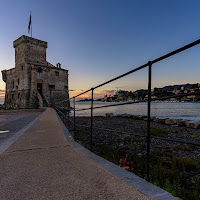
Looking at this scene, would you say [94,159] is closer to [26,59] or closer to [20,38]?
[26,59]

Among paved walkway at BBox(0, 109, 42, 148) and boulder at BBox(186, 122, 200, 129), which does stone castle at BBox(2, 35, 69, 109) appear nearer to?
paved walkway at BBox(0, 109, 42, 148)

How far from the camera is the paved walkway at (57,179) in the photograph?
123 cm

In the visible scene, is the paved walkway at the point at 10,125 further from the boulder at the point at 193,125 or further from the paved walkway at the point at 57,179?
the boulder at the point at 193,125

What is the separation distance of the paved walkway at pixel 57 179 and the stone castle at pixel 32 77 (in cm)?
2595

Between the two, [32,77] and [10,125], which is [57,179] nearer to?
[10,125]

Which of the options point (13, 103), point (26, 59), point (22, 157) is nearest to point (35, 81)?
point (26, 59)

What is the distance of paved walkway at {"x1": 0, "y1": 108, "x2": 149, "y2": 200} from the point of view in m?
1.23

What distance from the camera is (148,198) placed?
113 cm

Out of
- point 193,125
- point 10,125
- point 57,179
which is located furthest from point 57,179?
point 193,125

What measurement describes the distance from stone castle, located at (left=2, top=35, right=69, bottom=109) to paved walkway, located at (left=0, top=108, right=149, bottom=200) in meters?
26.0

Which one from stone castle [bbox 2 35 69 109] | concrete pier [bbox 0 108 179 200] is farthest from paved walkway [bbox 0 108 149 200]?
stone castle [bbox 2 35 69 109]

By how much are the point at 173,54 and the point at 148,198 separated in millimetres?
1292

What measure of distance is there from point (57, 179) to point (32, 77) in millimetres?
30463

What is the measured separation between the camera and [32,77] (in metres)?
28.3
